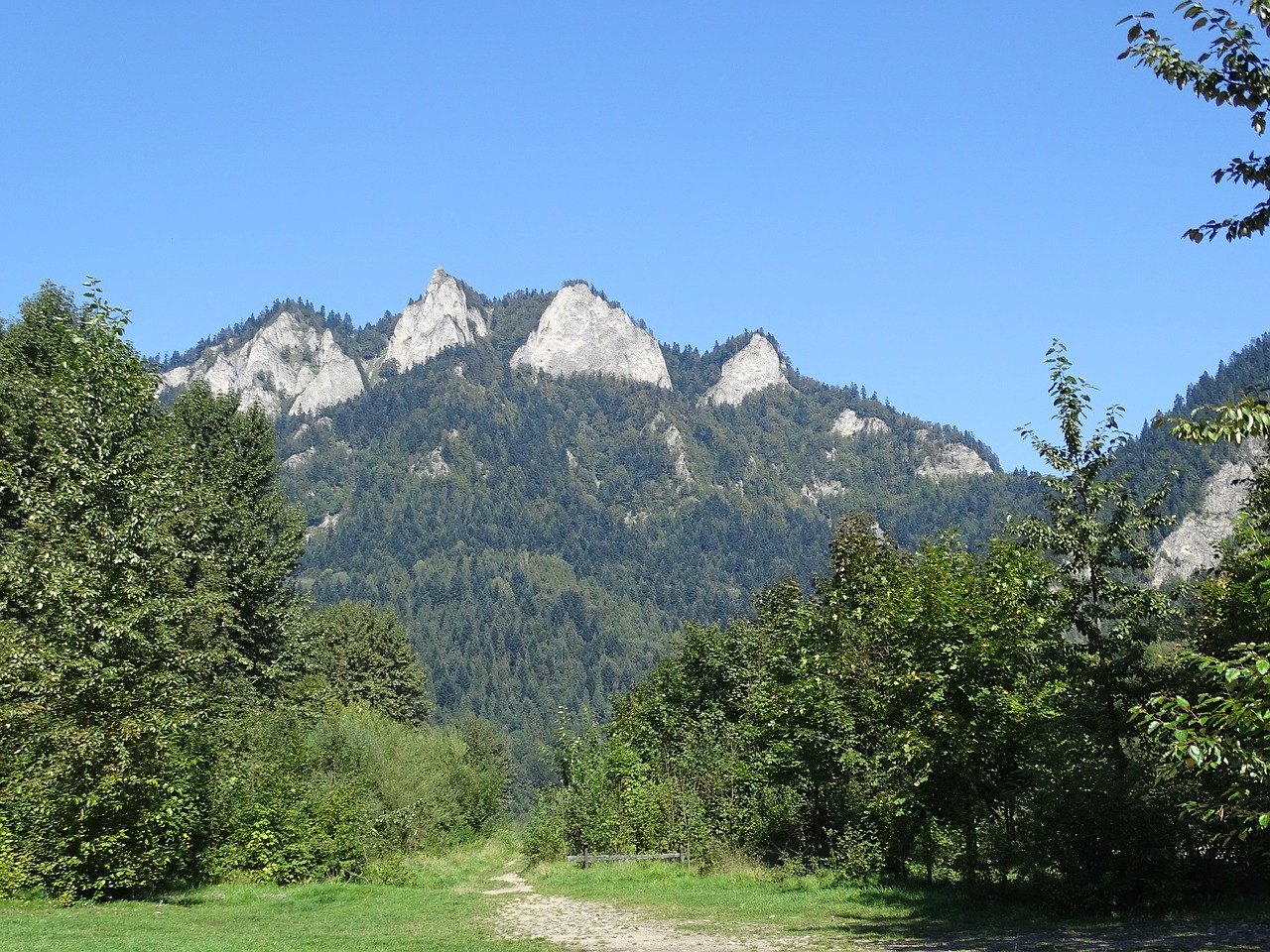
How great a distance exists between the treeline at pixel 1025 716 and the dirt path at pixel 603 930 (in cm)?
508

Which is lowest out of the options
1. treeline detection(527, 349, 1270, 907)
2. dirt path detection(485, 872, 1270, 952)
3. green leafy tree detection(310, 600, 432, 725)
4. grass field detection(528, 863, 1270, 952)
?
grass field detection(528, 863, 1270, 952)

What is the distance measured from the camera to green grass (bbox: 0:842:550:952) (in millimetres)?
14977

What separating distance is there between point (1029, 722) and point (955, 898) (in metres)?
3.61

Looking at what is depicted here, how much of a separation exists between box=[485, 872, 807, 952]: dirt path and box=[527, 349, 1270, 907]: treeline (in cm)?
508

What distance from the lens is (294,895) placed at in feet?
79.4

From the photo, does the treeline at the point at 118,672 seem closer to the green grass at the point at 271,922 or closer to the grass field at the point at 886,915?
the green grass at the point at 271,922

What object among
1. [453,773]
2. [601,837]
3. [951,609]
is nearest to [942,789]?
[951,609]

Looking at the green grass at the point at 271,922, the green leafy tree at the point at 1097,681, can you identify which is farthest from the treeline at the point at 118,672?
the green leafy tree at the point at 1097,681

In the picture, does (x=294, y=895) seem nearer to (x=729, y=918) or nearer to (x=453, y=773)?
(x=729, y=918)

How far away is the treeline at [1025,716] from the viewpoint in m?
16.9

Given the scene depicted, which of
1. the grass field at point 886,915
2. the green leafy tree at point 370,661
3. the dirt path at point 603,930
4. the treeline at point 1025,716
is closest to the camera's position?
A: the grass field at point 886,915

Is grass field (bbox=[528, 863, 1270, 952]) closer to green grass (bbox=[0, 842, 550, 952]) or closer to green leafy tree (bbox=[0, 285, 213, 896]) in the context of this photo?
green grass (bbox=[0, 842, 550, 952])

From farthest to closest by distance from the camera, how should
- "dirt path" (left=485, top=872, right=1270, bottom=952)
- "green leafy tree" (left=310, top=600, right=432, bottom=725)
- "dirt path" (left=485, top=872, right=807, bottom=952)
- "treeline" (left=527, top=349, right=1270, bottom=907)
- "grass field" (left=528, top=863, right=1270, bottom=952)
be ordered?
"green leafy tree" (left=310, top=600, right=432, bottom=725) → "treeline" (left=527, top=349, right=1270, bottom=907) → "dirt path" (left=485, top=872, right=807, bottom=952) → "grass field" (left=528, top=863, right=1270, bottom=952) → "dirt path" (left=485, top=872, right=1270, bottom=952)

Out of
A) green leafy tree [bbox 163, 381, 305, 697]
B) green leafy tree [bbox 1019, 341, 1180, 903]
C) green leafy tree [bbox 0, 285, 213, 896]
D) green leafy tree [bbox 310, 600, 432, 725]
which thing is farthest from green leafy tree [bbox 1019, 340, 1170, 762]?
green leafy tree [bbox 310, 600, 432, 725]
